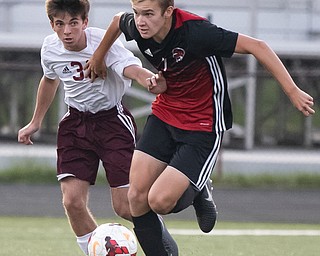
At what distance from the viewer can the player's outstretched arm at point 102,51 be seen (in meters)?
6.21

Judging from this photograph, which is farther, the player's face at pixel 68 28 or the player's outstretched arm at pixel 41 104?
the player's outstretched arm at pixel 41 104

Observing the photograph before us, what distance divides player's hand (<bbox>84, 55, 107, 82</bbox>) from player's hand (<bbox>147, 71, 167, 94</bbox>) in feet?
1.54

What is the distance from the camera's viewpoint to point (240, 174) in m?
14.6

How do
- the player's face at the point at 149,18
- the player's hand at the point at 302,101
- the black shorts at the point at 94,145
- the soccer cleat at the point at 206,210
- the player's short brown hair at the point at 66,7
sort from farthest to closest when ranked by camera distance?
the soccer cleat at the point at 206,210 → the black shorts at the point at 94,145 → the player's short brown hair at the point at 66,7 → the player's face at the point at 149,18 → the player's hand at the point at 302,101

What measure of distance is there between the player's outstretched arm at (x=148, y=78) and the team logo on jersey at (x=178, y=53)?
146mm

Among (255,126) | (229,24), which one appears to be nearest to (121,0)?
(229,24)

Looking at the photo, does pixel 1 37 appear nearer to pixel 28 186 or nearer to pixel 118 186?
pixel 28 186

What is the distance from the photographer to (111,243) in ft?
19.6

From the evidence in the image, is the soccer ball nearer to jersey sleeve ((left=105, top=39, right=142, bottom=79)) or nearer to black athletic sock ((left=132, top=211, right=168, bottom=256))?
black athletic sock ((left=132, top=211, right=168, bottom=256))

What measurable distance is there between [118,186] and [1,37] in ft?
35.2

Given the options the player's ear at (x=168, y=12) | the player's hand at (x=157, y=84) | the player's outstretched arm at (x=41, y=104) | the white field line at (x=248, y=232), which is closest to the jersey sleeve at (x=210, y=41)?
the player's ear at (x=168, y=12)

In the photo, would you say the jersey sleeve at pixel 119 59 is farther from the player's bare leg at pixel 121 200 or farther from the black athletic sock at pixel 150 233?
the black athletic sock at pixel 150 233

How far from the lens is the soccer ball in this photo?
597 cm

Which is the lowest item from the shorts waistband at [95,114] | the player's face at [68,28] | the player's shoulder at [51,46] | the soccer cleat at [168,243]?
the soccer cleat at [168,243]
